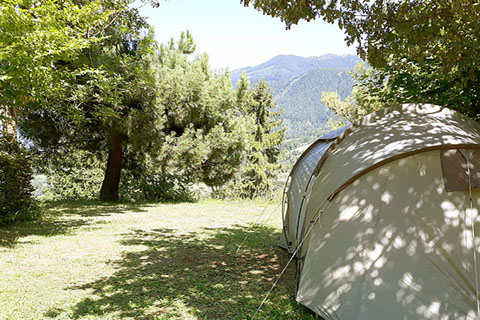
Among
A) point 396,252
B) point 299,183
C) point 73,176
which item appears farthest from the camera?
point 73,176

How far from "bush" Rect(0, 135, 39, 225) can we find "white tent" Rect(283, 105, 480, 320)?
690cm

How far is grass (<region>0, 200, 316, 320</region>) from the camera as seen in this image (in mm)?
4078

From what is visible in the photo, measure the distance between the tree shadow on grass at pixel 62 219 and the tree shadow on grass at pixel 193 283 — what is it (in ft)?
6.36

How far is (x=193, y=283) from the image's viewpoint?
495 centimetres

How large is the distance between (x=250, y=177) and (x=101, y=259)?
78.1ft

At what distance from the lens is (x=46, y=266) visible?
5559 mm

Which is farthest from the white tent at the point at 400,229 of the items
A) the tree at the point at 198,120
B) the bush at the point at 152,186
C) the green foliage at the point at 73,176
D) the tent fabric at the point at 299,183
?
the green foliage at the point at 73,176

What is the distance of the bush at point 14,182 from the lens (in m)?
8.04

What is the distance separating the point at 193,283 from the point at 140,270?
100 cm

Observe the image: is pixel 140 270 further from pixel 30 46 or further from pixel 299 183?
pixel 30 46

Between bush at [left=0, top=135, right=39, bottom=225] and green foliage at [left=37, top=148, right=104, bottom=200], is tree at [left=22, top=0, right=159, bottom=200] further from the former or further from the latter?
bush at [left=0, top=135, right=39, bottom=225]

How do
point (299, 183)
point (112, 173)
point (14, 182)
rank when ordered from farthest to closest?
point (112, 173) → point (14, 182) → point (299, 183)

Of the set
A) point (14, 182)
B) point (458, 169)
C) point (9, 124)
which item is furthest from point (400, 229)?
point (9, 124)

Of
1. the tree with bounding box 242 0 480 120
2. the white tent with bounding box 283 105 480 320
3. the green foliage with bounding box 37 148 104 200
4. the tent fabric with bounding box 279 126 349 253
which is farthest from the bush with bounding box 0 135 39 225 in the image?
the white tent with bounding box 283 105 480 320
